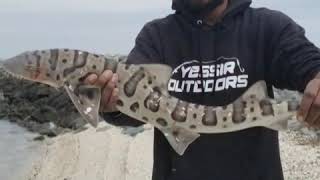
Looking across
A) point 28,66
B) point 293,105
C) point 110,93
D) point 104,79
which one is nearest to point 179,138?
point 110,93

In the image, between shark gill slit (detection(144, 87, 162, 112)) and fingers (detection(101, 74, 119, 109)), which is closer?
fingers (detection(101, 74, 119, 109))

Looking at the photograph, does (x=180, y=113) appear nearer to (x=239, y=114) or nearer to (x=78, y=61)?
(x=239, y=114)

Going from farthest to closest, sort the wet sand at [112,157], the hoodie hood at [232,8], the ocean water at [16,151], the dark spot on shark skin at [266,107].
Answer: the ocean water at [16,151] → the wet sand at [112,157] → the hoodie hood at [232,8] → the dark spot on shark skin at [266,107]

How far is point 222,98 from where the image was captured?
232 inches

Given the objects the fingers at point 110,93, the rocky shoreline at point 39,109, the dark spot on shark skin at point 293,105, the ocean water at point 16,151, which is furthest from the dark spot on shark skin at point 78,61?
the rocky shoreline at point 39,109

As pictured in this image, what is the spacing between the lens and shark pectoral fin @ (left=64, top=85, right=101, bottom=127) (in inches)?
210

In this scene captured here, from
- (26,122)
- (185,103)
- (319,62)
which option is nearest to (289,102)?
(319,62)

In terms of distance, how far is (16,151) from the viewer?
79.9 feet

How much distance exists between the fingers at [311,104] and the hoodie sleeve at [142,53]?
4.53 ft

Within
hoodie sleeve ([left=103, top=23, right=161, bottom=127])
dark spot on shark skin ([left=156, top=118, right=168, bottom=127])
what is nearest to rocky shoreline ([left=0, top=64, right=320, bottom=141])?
hoodie sleeve ([left=103, top=23, right=161, bottom=127])

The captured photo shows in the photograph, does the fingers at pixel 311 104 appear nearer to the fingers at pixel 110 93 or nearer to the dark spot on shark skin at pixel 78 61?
the fingers at pixel 110 93

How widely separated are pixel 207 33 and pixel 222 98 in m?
0.59

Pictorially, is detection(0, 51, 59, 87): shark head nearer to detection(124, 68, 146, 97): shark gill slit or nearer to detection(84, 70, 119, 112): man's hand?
detection(84, 70, 119, 112): man's hand

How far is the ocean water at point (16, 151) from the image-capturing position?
809 inches
